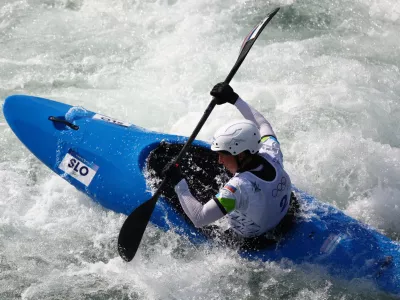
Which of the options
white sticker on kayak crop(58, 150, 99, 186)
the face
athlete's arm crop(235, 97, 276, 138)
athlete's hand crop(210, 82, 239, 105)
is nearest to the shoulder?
athlete's arm crop(235, 97, 276, 138)

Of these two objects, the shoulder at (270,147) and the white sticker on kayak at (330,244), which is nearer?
the shoulder at (270,147)

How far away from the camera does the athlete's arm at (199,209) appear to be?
3441mm

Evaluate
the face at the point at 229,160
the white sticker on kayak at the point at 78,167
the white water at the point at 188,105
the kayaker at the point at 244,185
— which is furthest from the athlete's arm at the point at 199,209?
the white sticker on kayak at the point at 78,167

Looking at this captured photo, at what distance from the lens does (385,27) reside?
24.7ft

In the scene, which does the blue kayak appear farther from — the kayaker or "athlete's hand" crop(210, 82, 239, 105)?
"athlete's hand" crop(210, 82, 239, 105)

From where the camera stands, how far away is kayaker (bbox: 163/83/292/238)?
3.43m

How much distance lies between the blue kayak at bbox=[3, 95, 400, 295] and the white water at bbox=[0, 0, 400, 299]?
15 cm

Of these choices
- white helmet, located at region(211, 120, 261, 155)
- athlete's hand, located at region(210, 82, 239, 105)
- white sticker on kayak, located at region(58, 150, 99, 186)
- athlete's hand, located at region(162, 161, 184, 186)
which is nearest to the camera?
white helmet, located at region(211, 120, 261, 155)

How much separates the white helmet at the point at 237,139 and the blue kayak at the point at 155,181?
82cm

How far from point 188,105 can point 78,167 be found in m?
2.00

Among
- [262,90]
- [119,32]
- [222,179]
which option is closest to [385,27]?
[262,90]

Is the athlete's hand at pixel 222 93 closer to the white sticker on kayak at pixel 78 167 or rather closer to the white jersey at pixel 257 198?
the white jersey at pixel 257 198

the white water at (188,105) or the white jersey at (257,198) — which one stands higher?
the white jersey at (257,198)

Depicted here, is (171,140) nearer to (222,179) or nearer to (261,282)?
(222,179)
